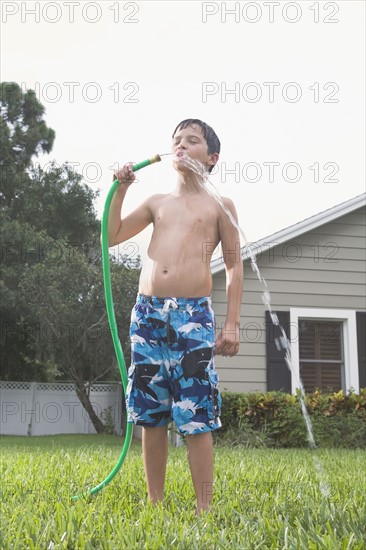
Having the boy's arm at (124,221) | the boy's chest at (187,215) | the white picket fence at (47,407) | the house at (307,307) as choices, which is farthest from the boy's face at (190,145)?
the white picket fence at (47,407)

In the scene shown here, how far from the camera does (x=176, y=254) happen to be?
268 centimetres

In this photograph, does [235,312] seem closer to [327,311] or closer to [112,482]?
[112,482]

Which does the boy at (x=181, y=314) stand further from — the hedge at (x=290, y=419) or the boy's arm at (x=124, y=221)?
the hedge at (x=290, y=419)

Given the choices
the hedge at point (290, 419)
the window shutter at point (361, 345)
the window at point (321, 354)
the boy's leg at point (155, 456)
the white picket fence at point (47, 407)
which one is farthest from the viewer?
the white picket fence at point (47, 407)

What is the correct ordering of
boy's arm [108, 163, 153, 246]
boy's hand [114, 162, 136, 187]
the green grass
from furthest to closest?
boy's arm [108, 163, 153, 246] → boy's hand [114, 162, 136, 187] → the green grass

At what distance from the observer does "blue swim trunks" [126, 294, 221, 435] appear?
2.48 meters

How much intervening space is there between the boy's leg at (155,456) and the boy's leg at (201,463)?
15 cm

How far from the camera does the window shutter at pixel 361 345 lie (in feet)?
27.0

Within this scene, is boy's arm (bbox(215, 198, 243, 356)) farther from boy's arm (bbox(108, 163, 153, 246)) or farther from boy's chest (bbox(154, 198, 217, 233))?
boy's arm (bbox(108, 163, 153, 246))

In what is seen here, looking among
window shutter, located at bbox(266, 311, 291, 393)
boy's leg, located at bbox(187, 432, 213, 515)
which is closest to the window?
window shutter, located at bbox(266, 311, 291, 393)

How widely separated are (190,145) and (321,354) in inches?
243

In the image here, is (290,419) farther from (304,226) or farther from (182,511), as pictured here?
(182,511)

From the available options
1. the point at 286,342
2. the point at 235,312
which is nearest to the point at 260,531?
the point at 235,312

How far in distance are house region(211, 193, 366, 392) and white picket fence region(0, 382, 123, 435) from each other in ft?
25.3
